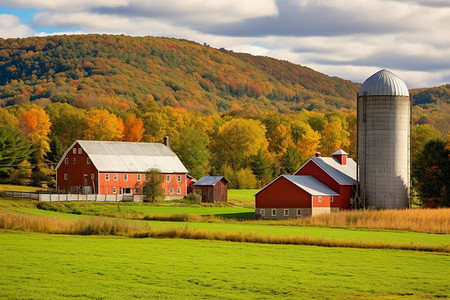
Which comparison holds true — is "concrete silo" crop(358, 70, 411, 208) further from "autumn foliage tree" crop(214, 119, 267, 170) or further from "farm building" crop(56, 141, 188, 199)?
"autumn foliage tree" crop(214, 119, 267, 170)

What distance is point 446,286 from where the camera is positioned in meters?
24.7

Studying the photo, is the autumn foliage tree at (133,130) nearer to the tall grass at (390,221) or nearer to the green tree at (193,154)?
the green tree at (193,154)

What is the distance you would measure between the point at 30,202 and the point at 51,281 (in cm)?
4640

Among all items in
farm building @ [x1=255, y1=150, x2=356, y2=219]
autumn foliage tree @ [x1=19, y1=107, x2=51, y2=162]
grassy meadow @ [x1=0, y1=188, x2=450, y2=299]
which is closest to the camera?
grassy meadow @ [x1=0, y1=188, x2=450, y2=299]

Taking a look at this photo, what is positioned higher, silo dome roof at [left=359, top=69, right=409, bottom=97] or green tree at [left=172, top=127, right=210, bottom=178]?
silo dome roof at [left=359, top=69, right=409, bottom=97]

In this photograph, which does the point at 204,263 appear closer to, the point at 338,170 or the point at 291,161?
the point at 338,170

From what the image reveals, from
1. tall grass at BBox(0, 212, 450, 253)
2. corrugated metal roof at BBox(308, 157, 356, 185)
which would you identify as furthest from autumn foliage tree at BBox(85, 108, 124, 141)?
tall grass at BBox(0, 212, 450, 253)

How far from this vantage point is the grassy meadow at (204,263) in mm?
23094

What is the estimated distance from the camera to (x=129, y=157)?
289ft

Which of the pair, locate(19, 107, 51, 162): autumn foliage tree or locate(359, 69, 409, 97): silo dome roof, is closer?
locate(359, 69, 409, 97): silo dome roof

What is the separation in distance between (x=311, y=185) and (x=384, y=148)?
740cm

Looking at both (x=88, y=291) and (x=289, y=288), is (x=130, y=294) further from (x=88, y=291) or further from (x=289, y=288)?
(x=289, y=288)

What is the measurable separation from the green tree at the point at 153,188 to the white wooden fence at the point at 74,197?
109cm

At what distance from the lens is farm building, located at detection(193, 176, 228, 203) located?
86438 mm
